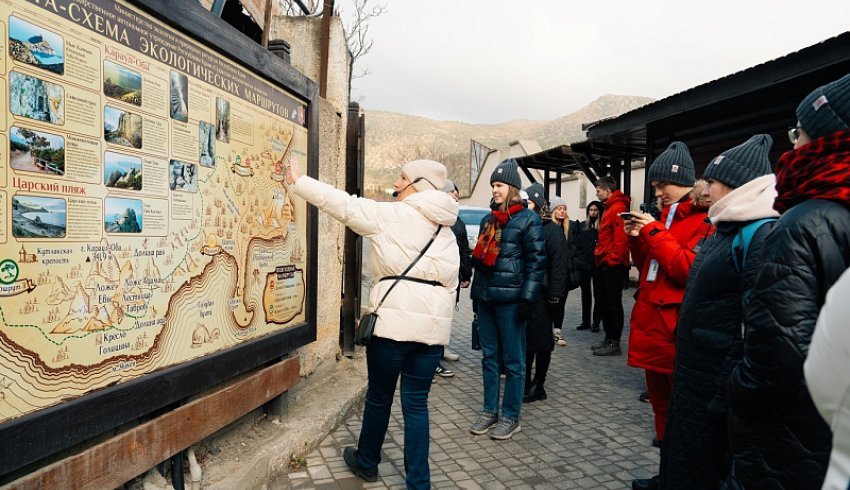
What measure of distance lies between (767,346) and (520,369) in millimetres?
2661

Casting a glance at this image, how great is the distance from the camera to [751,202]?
2330 mm

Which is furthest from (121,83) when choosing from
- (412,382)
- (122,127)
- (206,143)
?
(412,382)

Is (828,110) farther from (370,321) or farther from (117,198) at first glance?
(117,198)

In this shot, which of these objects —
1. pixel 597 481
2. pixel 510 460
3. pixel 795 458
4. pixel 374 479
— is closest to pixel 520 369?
pixel 510 460

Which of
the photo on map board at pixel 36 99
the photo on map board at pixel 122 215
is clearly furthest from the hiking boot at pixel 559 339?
the photo on map board at pixel 36 99

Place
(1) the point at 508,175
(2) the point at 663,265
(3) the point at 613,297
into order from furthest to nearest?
(3) the point at 613,297 < (1) the point at 508,175 < (2) the point at 663,265

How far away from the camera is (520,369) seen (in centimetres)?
423

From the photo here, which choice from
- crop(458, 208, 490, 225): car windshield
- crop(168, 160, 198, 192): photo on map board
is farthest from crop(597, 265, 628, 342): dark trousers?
crop(458, 208, 490, 225): car windshield

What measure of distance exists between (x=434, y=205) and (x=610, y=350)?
4.69 m

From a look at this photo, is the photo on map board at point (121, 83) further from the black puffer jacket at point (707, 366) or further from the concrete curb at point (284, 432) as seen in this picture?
the black puffer jacket at point (707, 366)

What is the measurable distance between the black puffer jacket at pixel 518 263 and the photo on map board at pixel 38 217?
2912mm

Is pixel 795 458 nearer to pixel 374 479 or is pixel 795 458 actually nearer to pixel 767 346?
pixel 767 346

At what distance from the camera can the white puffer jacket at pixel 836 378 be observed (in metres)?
0.91

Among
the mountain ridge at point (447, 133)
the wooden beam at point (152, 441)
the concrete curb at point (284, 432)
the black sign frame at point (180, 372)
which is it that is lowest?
the concrete curb at point (284, 432)
